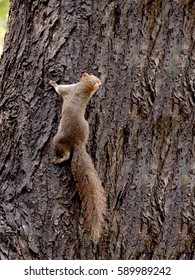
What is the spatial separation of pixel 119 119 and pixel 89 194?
1.13 ft

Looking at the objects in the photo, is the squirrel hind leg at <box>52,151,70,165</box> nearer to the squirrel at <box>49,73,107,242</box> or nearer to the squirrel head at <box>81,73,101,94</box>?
the squirrel at <box>49,73,107,242</box>

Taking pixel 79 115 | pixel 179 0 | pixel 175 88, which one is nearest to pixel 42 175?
pixel 79 115

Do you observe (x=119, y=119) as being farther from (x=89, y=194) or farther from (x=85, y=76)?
(x=89, y=194)

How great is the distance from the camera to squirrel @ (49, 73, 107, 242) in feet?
8.30

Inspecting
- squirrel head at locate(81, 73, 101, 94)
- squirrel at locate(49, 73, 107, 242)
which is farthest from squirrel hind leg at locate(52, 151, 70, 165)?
squirrel head at locate(81, 73, 101, 94)

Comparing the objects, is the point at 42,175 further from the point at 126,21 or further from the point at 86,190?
the point at 126,21

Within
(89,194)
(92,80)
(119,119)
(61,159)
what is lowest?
(89,194)

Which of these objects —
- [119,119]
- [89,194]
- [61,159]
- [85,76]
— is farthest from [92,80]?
[89,194]

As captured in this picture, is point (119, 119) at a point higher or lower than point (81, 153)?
higher

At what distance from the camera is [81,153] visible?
101 inches

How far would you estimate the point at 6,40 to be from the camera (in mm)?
2824

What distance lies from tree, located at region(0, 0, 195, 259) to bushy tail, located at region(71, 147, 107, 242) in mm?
40

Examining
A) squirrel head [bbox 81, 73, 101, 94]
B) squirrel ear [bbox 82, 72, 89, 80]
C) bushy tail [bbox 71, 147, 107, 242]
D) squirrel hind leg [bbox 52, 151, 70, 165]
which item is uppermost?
squirrel ear [bbox 82, 72, 89, 80]

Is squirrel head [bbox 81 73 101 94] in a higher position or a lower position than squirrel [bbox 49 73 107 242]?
higher
